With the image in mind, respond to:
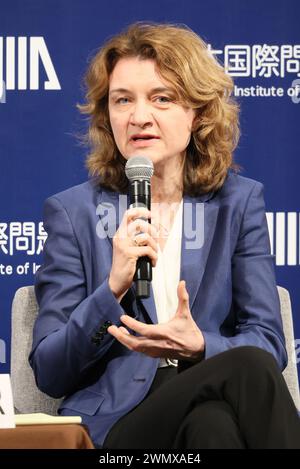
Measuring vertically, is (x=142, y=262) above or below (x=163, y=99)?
Answer: below

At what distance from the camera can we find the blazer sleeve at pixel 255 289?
246 cm

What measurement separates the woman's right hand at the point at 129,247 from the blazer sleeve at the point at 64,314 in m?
0.04

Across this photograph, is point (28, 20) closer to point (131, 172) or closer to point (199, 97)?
point (199, 97)

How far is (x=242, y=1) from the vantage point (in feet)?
10.4

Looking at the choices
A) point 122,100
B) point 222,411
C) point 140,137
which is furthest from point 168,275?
point 222,411

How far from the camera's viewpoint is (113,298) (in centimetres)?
232

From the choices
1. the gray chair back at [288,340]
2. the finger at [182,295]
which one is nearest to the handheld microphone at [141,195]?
the finger at [182,295]

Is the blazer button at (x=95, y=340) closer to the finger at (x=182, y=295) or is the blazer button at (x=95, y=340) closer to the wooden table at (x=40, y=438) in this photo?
the finger at (x=182, y=295)

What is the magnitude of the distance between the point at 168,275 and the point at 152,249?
15.9 inches

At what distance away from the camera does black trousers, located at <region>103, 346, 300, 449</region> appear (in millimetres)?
1915

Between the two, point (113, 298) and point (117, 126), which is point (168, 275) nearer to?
point (113, 298)

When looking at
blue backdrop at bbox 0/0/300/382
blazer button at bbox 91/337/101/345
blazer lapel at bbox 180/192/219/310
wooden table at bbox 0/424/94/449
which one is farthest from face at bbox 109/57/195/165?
wooden table at bbox 0/424/94/449
